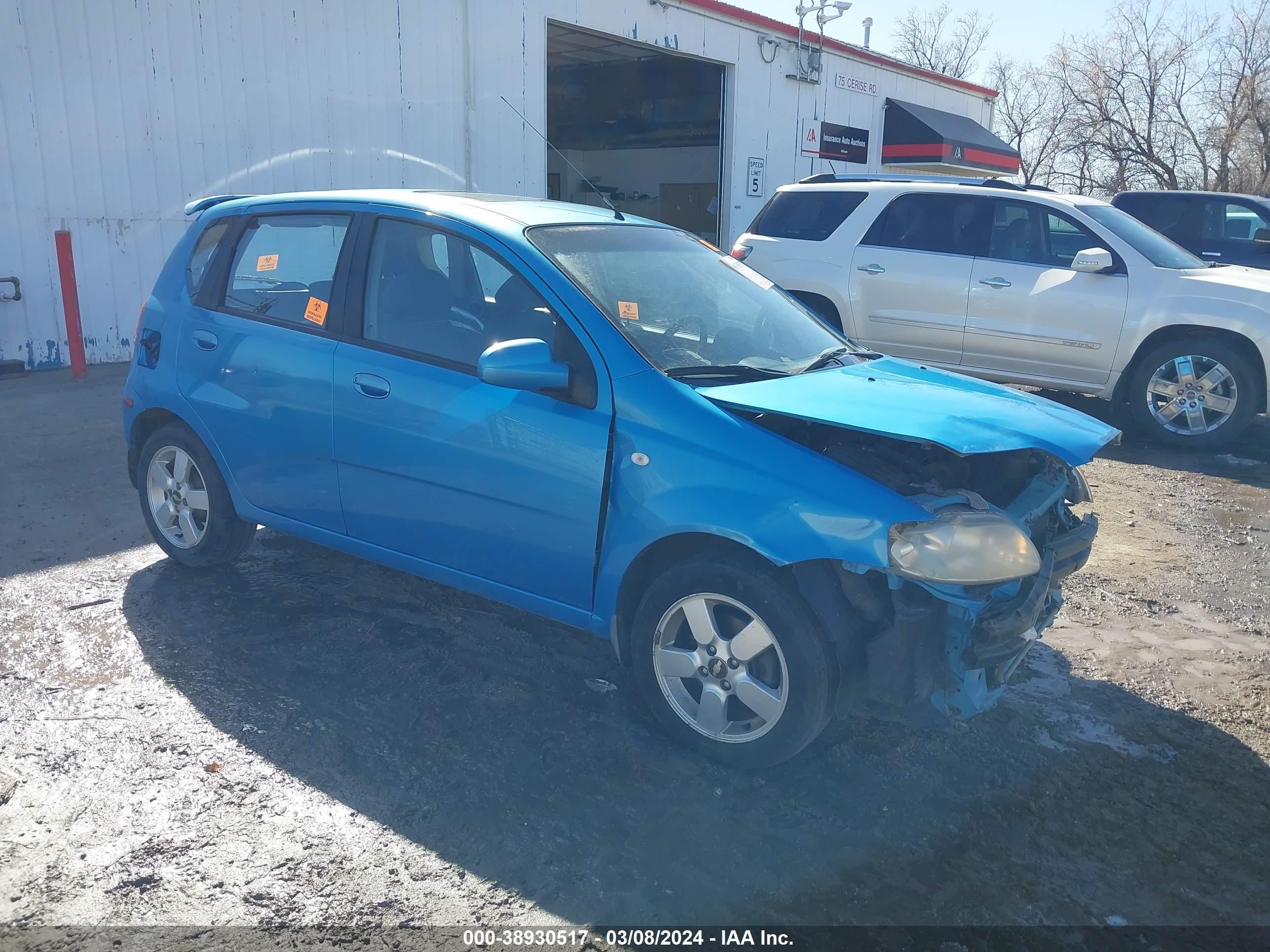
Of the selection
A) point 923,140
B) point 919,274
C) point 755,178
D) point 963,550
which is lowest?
point 963,550

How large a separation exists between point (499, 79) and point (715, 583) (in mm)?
10784

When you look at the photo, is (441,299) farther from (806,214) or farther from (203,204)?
(806,214)

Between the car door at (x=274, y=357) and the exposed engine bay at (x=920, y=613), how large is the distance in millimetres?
1886

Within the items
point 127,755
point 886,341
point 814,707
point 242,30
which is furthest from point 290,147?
point 814,707

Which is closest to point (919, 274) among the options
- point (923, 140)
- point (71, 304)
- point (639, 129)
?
point (71, 304)

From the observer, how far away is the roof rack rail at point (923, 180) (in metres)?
8.39

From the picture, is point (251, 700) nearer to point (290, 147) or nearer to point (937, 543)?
point (937, 543)

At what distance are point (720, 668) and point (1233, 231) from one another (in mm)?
10837

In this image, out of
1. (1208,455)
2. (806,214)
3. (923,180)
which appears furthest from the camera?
(806,214)

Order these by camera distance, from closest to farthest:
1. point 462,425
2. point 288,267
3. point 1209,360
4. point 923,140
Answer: point 462,425 → point 288,267 → point 1209,360 → point 923,140

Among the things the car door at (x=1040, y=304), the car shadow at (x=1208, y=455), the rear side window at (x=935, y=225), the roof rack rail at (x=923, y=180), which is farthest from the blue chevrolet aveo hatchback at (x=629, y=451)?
the roof rack rail at (x=923, y=180)

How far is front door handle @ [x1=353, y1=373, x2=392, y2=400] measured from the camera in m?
3.74

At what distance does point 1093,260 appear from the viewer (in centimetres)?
750

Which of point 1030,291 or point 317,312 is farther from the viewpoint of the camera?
point 1030,291
